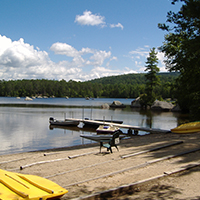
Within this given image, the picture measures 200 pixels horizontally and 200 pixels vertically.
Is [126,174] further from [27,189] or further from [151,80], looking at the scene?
[151,80]

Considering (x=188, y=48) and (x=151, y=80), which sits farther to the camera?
(x=151, y=80)

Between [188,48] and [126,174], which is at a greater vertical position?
[188,48]

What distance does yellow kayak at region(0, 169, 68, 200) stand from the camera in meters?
5.14

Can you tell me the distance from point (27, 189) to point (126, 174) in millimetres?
3193

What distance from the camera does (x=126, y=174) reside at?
7.22m

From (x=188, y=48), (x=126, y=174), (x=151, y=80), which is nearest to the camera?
(x=126, y=174)

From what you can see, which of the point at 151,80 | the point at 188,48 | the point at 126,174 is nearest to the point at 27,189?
the point at 126,174

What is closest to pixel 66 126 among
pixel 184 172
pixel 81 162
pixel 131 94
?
pixel 81 162

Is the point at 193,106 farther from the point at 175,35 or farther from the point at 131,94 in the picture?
the point at 131,94

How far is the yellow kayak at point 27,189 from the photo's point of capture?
16.9 ft

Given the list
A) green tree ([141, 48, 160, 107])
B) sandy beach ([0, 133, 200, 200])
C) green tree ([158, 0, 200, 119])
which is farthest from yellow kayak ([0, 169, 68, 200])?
green tree ([141, 48, 160, 107])

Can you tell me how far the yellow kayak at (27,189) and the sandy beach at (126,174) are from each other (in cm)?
44

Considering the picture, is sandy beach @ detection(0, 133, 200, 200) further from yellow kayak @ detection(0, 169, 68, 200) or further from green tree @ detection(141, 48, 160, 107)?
green tree @ detection(141, 48, 160, 107)

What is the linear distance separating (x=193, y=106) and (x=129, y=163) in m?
17.8
